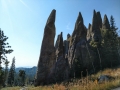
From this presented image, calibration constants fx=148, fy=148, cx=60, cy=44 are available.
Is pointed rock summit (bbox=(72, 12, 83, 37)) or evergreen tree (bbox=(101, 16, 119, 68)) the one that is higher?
pointed rock summit (bbox=(72, 12, 83, 37))

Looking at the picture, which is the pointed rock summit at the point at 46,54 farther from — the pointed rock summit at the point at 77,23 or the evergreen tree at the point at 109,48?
the pointed rock summit at the point at 77,23

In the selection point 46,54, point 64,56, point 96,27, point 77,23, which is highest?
point 77,23

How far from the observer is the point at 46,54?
132ft

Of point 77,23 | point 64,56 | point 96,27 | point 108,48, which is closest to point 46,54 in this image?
point 64,56

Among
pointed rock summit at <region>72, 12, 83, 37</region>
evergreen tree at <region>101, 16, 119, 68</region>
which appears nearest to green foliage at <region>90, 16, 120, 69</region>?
evergreen tree at <region>101, 16, 119, 68</region>

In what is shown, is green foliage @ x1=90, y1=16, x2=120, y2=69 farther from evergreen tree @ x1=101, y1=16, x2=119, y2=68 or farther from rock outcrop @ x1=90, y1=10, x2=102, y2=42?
rock outcrop @ x1=90, y1=10, x2=102, y2=42

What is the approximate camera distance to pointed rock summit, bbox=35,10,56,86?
1528 inches

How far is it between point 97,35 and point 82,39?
583 cm

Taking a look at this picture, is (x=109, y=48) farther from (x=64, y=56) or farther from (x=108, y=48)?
(x=64, y=56)

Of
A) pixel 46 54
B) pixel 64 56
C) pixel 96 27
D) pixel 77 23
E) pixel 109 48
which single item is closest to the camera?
pixel 46 54

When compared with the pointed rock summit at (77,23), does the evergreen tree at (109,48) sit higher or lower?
lower

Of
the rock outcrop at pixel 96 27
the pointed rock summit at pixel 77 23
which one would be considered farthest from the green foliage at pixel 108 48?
the pointed rock summit at pixel 77 23

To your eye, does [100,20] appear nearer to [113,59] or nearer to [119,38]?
[119,38]

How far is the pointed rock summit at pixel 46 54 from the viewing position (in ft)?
127
